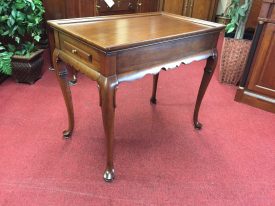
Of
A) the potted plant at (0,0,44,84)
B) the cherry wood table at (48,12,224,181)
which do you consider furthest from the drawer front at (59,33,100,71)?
the potted plant at (0,0,44,84)

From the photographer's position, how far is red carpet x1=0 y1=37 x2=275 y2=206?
4.15 ft

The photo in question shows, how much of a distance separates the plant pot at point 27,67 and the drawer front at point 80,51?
1099mm

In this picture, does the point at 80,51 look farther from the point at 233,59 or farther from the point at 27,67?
the point at 233,59

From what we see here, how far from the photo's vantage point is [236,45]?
7.46 feet

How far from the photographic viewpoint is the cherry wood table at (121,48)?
102 cm

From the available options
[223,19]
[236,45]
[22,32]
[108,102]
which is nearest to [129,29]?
[108,102]

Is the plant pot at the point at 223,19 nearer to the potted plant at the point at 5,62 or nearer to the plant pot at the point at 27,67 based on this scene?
the plant pot at the point at 27,67

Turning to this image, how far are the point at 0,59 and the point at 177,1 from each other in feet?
9.25

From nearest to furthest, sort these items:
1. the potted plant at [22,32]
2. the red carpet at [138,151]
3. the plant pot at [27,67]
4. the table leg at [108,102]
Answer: the table leg at [108,102] < the red carpet at [138,151] < the potted plant at [22,32] < the plant pot at [27,67]

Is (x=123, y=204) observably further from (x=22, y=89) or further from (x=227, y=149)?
(x=22, y=89)

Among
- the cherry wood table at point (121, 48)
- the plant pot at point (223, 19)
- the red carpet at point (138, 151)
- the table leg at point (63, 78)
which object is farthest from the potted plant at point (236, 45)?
the plant pot at point (223, 19)

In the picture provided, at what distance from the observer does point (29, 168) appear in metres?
1.38

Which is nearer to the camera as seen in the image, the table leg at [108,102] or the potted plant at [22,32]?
the table leg at [108,102]

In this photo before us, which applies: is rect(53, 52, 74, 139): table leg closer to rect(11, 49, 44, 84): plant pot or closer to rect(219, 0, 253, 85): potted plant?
rect(11, 49, 44, 84): plant pot
